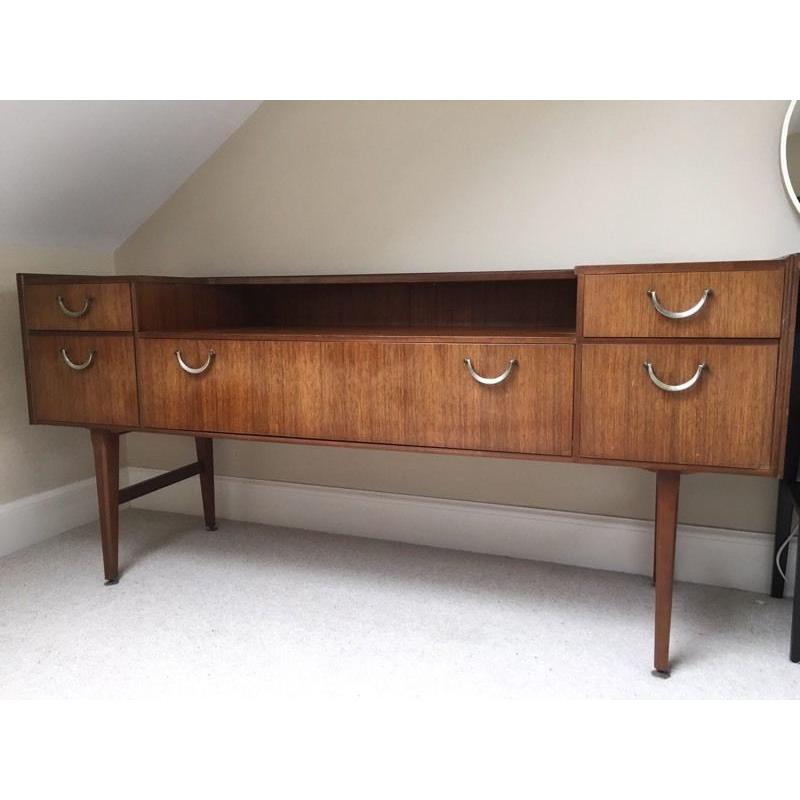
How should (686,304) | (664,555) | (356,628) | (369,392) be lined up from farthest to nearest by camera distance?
(356,628) < (369,392) < (664,555) < (686,304)

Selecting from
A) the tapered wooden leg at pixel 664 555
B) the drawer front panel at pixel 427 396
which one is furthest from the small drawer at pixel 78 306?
the tapered wooden leg at pixel 664 555

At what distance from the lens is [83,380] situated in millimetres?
1646

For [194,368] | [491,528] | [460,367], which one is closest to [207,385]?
[194,368]

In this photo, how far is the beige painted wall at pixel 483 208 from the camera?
1.58 metres

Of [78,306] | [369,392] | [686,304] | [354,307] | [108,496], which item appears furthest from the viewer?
[354,307]

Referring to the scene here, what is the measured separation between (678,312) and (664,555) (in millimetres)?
432

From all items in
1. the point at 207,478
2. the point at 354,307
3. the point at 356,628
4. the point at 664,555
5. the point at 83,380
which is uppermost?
the point at 354,307

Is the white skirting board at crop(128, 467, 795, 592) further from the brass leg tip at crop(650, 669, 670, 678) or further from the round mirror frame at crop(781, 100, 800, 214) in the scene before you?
the round mirror frame at crop(781, 100, 800, 214)

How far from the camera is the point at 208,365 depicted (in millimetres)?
1516

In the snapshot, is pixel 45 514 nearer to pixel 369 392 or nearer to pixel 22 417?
pixel 22 417

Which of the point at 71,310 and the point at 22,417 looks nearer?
the point at 71,310

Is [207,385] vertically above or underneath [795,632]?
above
